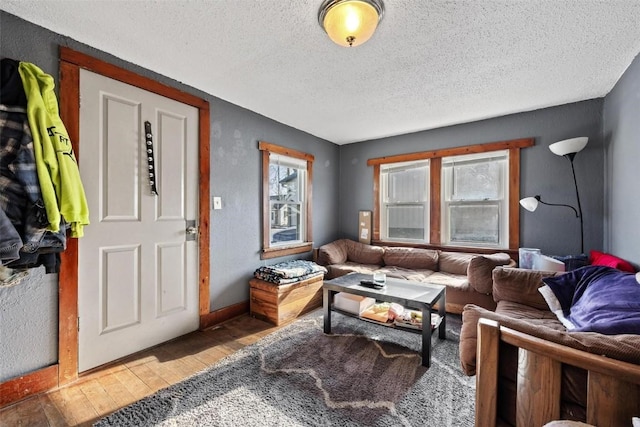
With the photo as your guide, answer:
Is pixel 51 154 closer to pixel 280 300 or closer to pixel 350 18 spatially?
pixel 350 18

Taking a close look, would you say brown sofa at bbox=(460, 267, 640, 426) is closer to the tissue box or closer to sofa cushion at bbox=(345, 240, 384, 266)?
the tissue box

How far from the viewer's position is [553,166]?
9.72 feet

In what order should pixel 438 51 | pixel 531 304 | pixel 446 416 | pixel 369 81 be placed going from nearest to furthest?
1. pixel 446 416
2. pixel 438 51
3. pixel 531 304
4. pixel 369 81

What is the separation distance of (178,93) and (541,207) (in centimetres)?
400

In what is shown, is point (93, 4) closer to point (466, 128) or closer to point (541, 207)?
point (466, 128)

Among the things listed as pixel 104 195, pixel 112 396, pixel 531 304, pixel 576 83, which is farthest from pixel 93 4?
pixel 576 83

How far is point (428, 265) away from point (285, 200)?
6.88ft

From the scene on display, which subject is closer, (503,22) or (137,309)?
(503,22)

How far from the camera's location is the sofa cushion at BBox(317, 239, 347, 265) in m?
3.78

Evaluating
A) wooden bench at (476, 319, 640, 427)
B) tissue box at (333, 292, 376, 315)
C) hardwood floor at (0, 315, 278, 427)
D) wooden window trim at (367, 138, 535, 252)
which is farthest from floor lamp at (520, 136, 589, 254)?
hardwood floor at (0, 315, 278, 427)

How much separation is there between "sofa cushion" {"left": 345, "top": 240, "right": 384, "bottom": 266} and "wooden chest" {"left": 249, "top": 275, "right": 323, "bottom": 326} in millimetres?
1111

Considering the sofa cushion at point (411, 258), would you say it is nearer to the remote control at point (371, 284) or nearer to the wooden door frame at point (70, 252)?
the remote control at point (371, 284)

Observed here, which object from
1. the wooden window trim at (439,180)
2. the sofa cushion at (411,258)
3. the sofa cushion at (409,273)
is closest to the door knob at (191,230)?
the sofa cushion at (409,273)

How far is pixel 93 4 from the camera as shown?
1528 mm
